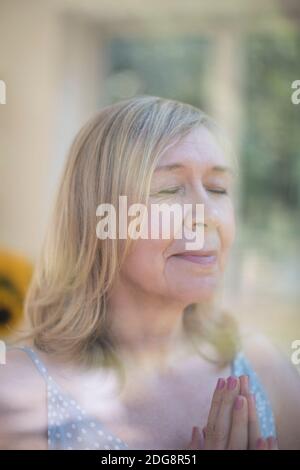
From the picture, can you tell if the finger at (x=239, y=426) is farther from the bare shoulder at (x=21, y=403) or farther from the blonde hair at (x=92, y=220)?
the bare shoulder at (x=21, y=403)

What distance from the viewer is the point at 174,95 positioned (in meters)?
1.19

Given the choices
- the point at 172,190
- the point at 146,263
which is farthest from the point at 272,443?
the point at 172,190

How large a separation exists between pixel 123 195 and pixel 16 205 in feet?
0.85

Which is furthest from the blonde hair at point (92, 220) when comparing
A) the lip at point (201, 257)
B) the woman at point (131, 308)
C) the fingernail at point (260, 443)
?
the fingernail at point (260, 443)

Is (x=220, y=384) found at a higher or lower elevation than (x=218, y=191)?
lower

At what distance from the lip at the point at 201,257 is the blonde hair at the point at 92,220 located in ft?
0.37

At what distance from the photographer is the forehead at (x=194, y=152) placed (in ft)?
3.59

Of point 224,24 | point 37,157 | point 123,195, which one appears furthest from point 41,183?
point 224,24

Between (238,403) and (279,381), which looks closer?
(238,403)

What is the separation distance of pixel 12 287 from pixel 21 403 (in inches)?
10.2

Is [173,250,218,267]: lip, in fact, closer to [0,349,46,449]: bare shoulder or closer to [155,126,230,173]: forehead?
[155,126,230,173]: forehead

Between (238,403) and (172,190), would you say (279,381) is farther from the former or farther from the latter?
(172,190)

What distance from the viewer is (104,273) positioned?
1138 millimetres
